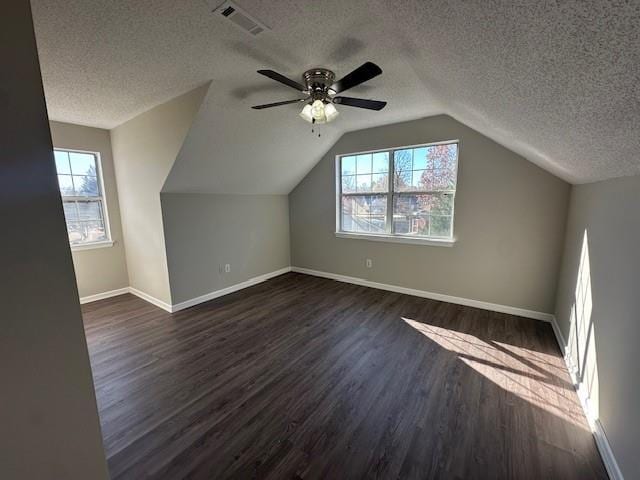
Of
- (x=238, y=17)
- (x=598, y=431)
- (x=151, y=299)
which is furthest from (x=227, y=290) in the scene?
(x=598, y=431)

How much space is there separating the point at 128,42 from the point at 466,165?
11.3ft

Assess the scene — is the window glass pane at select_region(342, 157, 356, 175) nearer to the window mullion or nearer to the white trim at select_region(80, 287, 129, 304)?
the window mullion

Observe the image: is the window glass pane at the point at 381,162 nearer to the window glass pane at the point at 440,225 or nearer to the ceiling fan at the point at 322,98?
the window glass pane at the point at 440,225

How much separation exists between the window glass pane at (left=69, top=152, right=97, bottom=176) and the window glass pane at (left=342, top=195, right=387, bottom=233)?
3735 mm

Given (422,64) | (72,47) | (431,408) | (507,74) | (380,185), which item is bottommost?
(431,408)

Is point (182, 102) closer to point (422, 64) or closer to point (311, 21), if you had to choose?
point (311, 21)

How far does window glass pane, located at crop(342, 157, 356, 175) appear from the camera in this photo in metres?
4.20

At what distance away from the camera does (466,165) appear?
10.5 ft

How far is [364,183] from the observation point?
4.13m

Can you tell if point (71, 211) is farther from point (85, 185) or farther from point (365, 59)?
point (365, 59)

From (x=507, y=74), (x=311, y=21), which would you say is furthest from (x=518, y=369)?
(x=311, y=21)

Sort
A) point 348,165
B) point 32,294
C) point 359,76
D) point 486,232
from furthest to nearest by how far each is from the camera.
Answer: point 348,165
point 486,232
point 359,76
point 32,294

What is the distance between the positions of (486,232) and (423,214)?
0.80m

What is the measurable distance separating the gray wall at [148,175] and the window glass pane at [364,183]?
253cm
